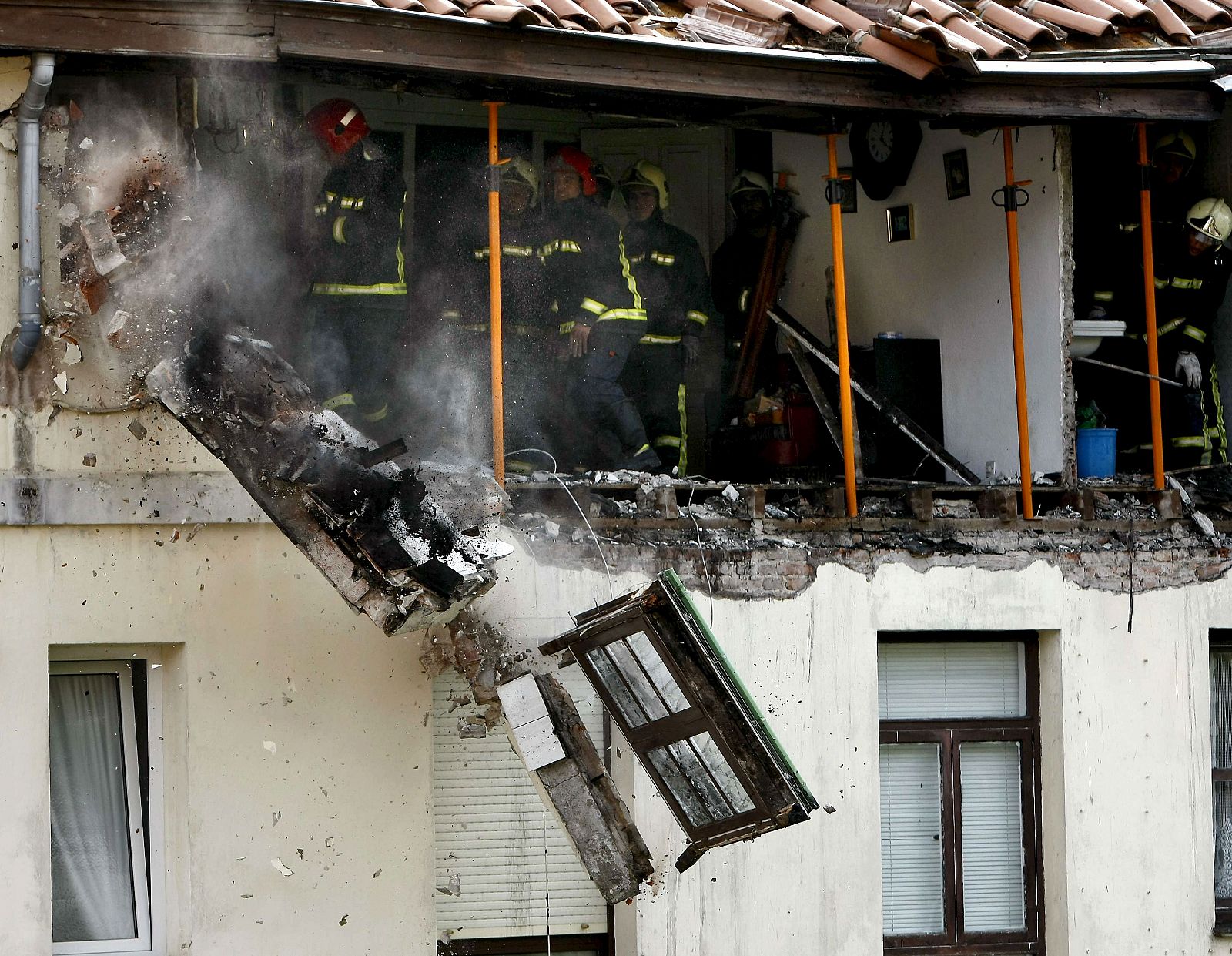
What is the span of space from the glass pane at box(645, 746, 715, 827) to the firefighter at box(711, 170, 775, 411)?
3.82 m

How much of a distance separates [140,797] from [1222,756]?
5789mm

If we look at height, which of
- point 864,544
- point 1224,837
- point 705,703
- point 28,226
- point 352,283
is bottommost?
point 1224,837

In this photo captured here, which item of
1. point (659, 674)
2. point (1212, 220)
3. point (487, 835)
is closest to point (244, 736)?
point (487, 835)

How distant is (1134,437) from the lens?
9.28 meters

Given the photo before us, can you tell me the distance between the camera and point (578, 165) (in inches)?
329

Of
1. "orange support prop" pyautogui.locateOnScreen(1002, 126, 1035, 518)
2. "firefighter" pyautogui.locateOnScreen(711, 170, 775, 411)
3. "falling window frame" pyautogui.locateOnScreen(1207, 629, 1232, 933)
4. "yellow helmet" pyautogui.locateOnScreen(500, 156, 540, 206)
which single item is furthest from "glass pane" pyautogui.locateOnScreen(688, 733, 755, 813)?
"firefighter" pyautogui.locateOnScreen(711, 170, 775, 411)

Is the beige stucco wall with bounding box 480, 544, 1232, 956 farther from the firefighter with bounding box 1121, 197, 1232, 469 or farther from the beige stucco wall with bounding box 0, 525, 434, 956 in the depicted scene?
the firefighter with bounding box 1121, 197, 1232, 469

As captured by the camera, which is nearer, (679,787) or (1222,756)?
(679,787)

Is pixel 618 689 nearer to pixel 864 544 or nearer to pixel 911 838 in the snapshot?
pixel 864 544

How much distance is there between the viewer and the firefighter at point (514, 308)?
801cm

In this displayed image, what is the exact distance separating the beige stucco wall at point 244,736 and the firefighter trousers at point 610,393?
1.87m

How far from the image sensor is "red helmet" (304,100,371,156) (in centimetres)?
757

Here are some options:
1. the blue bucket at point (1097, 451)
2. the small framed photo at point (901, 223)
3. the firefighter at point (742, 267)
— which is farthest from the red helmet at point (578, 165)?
the blue bucket at point (1097, 451)

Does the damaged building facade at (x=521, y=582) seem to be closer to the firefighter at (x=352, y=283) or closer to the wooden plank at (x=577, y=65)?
the wooden plank at (x=577, y=65)
